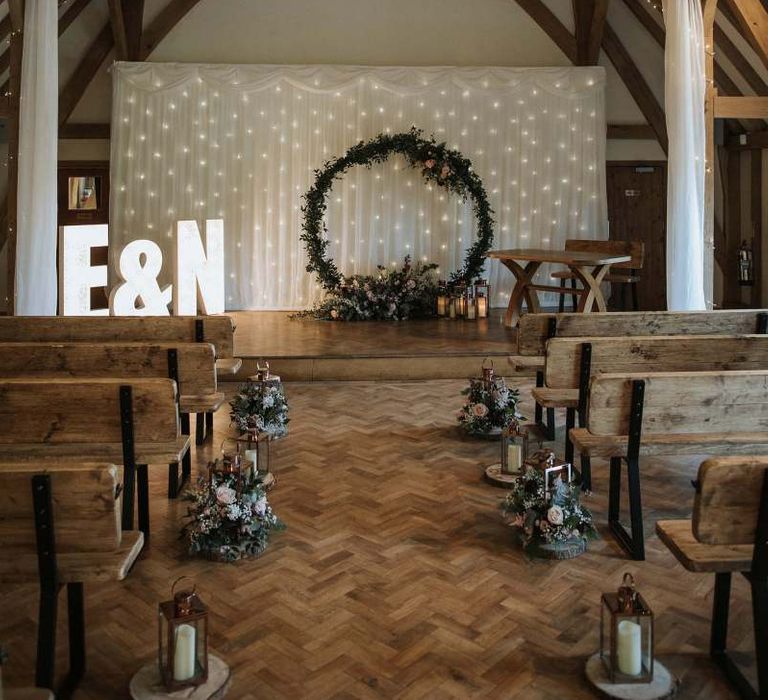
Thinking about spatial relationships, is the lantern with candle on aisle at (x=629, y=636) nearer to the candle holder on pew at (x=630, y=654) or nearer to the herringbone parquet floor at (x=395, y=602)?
the candle holder on pew at (x=630, y=654)

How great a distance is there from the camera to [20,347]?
465 centimetres

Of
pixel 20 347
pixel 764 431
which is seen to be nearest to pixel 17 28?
pixel 20 347

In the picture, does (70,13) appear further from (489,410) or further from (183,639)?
(183,639)

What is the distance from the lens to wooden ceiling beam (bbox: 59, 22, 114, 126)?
11.2 metres

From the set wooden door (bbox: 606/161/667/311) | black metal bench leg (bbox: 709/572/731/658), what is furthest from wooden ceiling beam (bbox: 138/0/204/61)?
black metal bench leg (bbox: 709/572/731/658)

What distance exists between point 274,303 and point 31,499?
28.6 feet

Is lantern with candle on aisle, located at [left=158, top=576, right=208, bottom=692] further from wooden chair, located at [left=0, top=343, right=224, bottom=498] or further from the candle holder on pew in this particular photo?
wooden chair, located at [left=0, top=343, right=224, bottom=498]

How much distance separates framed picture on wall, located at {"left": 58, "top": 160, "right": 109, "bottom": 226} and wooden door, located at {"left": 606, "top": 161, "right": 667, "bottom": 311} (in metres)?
6.29

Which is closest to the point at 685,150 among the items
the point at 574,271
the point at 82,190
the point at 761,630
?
the point at 574,271

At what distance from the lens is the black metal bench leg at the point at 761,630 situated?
2781 mm

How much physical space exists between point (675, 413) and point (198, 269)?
6.90 meters

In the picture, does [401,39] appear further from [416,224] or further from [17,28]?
[17,28]

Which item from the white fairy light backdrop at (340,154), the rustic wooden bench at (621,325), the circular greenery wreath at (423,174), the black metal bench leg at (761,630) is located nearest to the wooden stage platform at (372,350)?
the circular greenery wreath at (423,174)

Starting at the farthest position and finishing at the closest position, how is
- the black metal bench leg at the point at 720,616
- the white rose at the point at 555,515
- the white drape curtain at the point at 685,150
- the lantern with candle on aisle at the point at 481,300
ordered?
1. the lantern with candle on aisle at the point at 481,300
2. the white drape curtain at the point at 685,150
3. the white rose at the point at 555,515
4. the black metal bench leg at the point at 720,616
